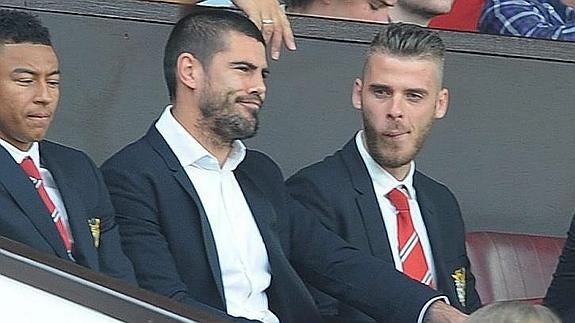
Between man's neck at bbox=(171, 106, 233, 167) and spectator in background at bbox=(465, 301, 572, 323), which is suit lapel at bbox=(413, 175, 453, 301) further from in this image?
spectator in background at bbox=(465, 301, 572, 323)

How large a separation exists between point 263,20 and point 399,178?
0.45 m

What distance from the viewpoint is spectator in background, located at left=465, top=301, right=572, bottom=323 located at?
2166 millimetres

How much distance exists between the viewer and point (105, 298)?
172 cm

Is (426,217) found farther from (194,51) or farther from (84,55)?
(84,55)

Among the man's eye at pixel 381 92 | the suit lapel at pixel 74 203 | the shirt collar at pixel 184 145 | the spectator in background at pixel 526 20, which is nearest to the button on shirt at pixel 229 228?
the shirt collar at pixel 184 145

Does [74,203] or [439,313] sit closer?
[74,203]

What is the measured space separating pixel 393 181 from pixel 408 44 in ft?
0.98

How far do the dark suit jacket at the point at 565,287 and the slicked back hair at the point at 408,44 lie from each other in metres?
0.48

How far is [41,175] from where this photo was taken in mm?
2746

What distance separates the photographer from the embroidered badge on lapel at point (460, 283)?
3.18 metres

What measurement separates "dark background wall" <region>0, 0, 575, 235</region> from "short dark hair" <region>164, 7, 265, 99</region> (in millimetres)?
442

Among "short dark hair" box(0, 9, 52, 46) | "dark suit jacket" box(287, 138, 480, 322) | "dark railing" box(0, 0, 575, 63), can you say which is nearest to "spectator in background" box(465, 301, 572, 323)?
"dark suit jacket" box(287, 138, 480, 322)

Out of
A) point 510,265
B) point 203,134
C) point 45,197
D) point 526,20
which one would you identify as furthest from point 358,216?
point 526,20

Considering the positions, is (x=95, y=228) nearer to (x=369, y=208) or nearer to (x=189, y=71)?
(x=189, y=71)
